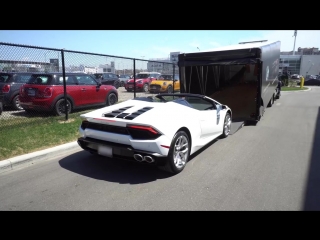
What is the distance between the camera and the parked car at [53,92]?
7.58m

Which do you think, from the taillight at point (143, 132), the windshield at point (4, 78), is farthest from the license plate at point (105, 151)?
the windshield at point (4, 78)

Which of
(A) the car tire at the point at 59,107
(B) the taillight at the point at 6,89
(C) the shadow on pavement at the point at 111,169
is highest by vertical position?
(B) the taillight at the point at 6,89

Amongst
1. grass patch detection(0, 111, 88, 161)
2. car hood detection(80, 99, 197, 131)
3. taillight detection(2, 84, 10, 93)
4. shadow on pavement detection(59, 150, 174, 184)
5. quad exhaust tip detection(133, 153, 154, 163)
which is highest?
taillight detection(2, 84, 10, 93)

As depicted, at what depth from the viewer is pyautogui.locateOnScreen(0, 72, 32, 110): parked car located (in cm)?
866

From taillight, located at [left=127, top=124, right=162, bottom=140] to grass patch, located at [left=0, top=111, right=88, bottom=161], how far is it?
252 centimetres

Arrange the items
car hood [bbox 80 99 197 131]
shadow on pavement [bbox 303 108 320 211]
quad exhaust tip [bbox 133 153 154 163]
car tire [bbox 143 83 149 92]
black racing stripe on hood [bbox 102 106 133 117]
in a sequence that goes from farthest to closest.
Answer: car tire [bbox 143 83 149 92] < black racing stripe on hood [bbox 102 106 133 117] < car hood [bbox 80 99 197 131] < quad exhaust tip [bbox 133 153 154 163] < shadow on pavement [bbox 303 108 320 211]

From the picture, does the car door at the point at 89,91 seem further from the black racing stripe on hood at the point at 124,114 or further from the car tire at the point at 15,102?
the black racing stripe on hood at the point at 124,114

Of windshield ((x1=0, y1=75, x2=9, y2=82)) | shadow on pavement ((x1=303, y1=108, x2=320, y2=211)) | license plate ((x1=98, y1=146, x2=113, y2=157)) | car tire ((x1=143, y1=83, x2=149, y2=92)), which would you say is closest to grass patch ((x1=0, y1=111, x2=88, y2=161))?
license plate ((x1=98, y1=146, x2=113, y2=157))

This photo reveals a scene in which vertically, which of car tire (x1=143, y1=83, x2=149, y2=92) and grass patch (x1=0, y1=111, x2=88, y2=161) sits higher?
car tire (x1=143, y1=83, x2=149, y2=92)

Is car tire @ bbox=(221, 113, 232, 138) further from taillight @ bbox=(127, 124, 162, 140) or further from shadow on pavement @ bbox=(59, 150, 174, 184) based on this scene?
taillight @ bbox=(127, 124, 162, 140)

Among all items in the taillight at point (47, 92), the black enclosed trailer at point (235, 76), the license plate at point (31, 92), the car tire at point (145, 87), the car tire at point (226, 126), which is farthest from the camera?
the car tire at point (145, 87)

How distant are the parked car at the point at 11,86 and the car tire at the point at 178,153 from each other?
7.88 metres
